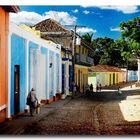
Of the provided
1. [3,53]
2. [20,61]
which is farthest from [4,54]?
[20,61]

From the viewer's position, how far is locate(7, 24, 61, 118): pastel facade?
14.7m

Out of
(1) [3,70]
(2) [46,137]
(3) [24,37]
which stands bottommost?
(2) [46,137]

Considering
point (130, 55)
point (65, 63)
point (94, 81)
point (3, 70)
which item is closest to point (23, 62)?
point (3, 70)

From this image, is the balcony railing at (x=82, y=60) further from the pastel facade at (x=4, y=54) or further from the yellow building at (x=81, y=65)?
the pastel facade at (x=4, y=54)

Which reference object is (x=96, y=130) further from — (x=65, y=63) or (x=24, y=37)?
(x=65, y=63)

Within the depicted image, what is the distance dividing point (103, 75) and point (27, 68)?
38.4 metres

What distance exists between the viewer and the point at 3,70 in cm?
1349

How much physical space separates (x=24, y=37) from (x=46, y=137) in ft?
19.1

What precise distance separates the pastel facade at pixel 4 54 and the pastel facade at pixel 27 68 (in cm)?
29

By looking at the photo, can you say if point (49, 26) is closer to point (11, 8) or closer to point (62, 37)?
point (62, 37)

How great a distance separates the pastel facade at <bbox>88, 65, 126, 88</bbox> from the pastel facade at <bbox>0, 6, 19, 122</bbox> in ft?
118

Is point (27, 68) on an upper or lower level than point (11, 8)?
lower

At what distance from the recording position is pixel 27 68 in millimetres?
16875

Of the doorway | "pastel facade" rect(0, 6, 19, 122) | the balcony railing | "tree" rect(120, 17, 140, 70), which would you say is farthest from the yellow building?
"pastel facade" rect(0, 6, 19, 122)
